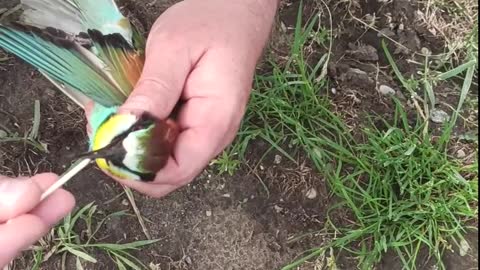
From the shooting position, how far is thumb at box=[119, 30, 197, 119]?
1313 mm

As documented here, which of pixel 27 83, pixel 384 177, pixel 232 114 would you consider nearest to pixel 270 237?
pixel 384 177

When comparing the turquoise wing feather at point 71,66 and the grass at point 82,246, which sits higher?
the turquoise wing feather at point 71,66

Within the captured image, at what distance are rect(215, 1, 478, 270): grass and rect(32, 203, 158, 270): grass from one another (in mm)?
326

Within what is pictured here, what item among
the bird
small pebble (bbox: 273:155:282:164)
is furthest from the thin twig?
the bird

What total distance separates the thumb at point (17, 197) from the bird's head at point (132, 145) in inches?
4.3

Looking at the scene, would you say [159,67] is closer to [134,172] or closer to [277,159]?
[134,172]

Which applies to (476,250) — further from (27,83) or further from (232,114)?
(27,83)

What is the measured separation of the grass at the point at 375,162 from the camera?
2.03 metres

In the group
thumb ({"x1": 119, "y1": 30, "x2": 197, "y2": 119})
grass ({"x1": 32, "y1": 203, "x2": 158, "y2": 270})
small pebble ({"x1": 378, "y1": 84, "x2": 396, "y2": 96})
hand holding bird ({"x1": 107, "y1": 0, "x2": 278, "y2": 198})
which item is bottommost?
grass ({"x1": 32, "y1": 203, "x2": 158, "y2": 270})

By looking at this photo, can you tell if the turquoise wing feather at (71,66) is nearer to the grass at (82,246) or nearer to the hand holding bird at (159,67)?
the hand holding bird at (159,67)

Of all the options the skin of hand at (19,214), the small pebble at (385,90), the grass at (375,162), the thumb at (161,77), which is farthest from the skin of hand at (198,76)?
the small pebble at (385,90)

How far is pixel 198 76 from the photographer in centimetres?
152

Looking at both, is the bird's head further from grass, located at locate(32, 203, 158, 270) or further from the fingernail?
grass, located at locate(32, 203, 158, 270)

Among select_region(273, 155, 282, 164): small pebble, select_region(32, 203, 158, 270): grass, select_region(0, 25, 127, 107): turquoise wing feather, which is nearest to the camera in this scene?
select_region(0, 25, 127, 107): turquoise wing feather
